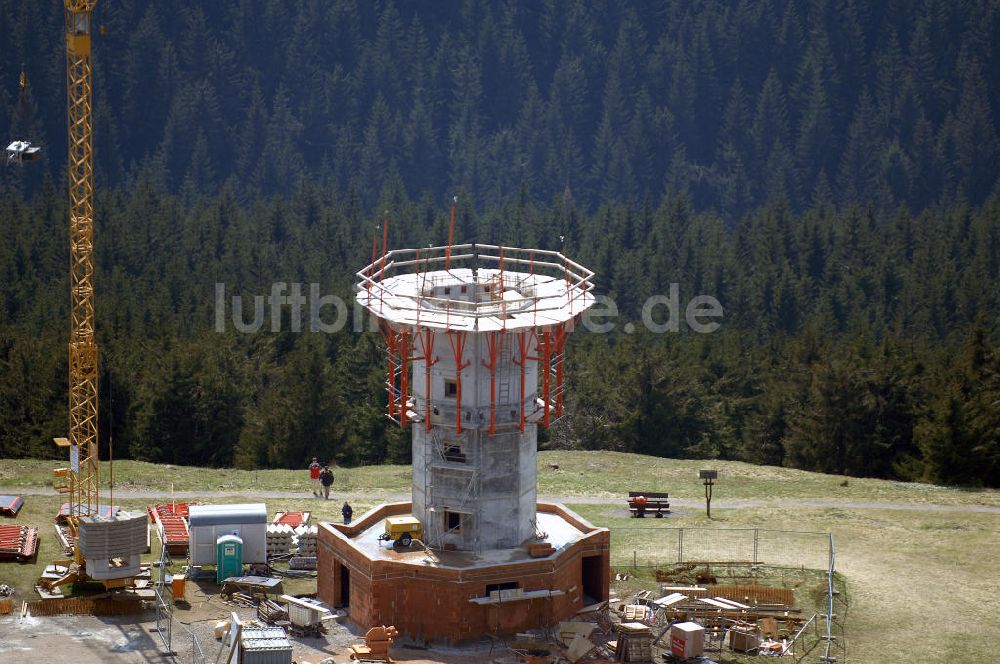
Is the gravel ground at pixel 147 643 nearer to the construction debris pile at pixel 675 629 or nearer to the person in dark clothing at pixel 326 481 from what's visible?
the construction debris pile at pixel 675 629

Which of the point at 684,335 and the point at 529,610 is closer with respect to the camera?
the point at 529,610

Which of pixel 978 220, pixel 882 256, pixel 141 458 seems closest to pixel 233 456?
pixel 141 458

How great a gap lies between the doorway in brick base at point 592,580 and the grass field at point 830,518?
625 cm

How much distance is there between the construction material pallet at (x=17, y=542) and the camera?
74.2 metres

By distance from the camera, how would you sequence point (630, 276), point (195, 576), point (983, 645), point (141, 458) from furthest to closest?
point (630, 276) < point (141, 458) < point (195, 576) < point (983, 645)

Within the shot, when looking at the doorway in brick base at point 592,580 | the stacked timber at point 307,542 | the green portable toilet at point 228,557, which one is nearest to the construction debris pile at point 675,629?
the doorway in brick base at point 592,580

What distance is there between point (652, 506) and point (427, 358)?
2435cm

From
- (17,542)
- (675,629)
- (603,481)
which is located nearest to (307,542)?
(17,542)

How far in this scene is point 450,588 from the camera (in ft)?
214

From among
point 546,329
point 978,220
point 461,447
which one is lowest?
point 461,447

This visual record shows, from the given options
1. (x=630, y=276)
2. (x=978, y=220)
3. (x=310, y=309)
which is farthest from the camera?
(x=978, y=220)

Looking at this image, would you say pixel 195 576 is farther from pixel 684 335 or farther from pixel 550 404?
pixel 684 335

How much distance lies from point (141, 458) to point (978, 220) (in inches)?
4761

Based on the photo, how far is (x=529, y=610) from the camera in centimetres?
6644
